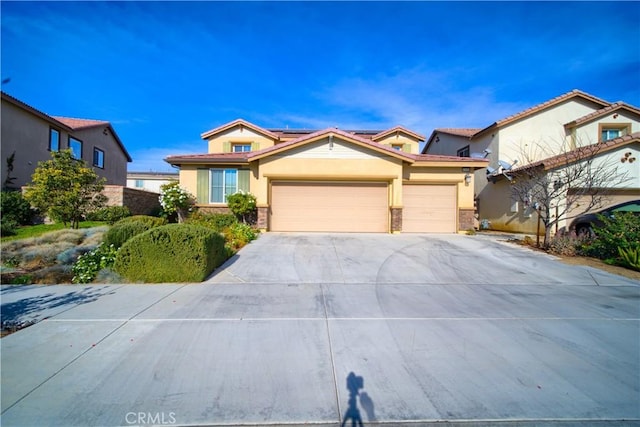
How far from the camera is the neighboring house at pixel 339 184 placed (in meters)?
13.4

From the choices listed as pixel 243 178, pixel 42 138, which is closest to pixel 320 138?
pixel 243 178

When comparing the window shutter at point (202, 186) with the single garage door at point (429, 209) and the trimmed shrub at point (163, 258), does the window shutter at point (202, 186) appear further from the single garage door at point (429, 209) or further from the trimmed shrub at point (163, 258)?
the single garage door at point (429, 209)

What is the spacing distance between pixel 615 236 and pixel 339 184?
31.0 feet

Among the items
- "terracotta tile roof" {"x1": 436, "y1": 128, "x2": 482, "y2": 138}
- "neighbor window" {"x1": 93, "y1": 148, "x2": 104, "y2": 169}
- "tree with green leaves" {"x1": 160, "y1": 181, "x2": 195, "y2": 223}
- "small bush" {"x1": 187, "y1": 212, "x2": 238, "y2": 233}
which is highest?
"terracotta tile roof" {"x1": 436, "y1": 128, "x2": 482, "y2": 138}

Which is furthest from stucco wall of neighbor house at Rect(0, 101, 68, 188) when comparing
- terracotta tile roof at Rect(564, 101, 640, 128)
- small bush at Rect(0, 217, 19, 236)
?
terracotta tile roof at Rect(564, 101, 640, 128)

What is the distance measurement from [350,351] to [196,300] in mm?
3190

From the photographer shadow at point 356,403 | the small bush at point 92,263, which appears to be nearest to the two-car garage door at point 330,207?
the small bush at point 92,263

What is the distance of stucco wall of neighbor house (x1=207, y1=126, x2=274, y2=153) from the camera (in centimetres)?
1995

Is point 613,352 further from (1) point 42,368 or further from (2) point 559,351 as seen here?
(1) point 42,368

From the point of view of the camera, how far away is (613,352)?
3781 millimetres

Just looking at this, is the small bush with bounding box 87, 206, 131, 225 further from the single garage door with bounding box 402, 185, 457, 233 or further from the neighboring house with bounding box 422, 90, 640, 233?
the neighboring house with bounding box 422, 90, 640, 233

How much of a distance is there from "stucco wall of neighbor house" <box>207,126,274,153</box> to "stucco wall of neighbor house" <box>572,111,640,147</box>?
724 inches

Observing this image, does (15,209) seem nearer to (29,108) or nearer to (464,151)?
(29,108)

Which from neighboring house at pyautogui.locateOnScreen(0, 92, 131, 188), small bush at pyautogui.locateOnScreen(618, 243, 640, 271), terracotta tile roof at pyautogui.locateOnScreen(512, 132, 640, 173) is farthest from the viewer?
neighboring house at pyautogui.locateOnScreen(0, 92, 131, 188)
